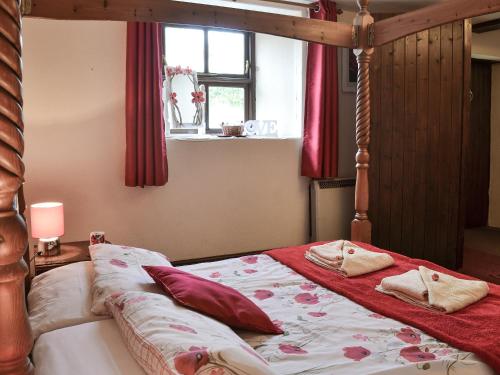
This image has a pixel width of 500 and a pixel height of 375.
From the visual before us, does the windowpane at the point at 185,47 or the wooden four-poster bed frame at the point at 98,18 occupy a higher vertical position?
the windowpane at the point at 185,47

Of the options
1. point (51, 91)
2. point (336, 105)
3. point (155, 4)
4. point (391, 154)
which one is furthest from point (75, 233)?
point (391, 154)

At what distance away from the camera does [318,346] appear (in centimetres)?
152

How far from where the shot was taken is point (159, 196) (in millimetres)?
3510

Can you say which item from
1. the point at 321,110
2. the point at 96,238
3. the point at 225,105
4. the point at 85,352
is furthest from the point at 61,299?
the point at 321,110

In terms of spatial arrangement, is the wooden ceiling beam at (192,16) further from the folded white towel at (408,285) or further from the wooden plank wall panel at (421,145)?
the folded white towel at (408,285)

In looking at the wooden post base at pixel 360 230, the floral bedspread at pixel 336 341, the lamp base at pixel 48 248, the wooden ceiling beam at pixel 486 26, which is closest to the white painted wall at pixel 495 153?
the wooden ceiling beam at pixel 486 26

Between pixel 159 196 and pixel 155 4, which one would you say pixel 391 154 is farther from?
pixel 155 4

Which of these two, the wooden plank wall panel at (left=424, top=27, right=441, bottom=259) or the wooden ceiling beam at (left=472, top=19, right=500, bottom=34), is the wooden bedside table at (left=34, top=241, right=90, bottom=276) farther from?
the wooden ceiling beam at (left=472, top=19, right=500, bottom=34)

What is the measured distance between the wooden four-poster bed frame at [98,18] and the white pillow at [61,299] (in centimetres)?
72

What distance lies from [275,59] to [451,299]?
9.46ft

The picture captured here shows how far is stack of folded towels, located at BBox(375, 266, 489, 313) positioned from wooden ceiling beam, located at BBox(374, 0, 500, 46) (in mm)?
1323

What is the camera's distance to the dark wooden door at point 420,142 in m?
3.78

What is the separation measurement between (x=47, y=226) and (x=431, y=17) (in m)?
2.48

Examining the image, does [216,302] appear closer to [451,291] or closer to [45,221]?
[451,291]
